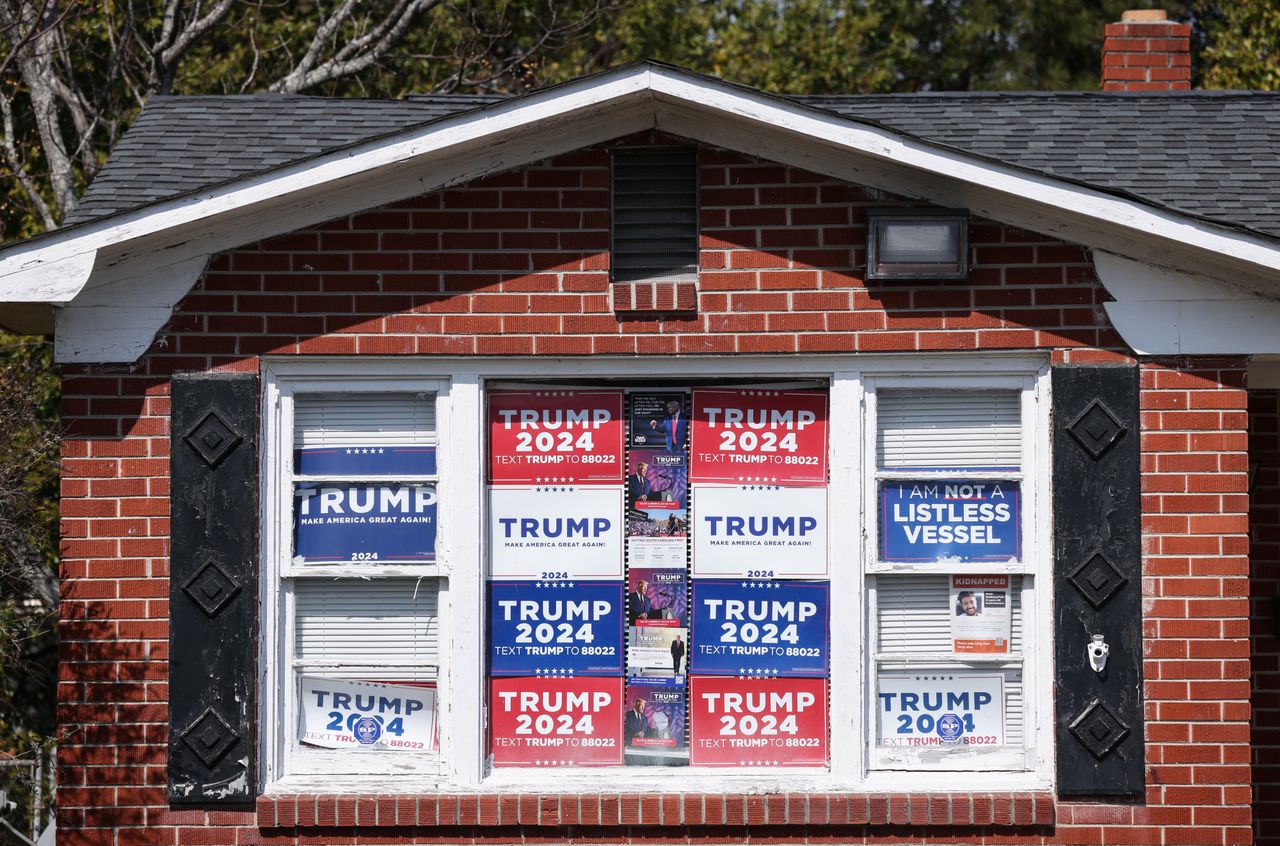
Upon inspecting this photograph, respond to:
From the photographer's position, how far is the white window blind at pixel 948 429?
601 cm

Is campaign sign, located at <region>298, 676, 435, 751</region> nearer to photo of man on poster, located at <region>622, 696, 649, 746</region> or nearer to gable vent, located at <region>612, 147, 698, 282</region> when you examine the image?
photo of man on poster, located at <region>622, 696, 649, 746</region>

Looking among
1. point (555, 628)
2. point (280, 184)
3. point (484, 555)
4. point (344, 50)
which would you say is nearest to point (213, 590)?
point (484, 555)

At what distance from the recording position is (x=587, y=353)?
595 centimetres

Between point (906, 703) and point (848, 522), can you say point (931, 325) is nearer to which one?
point (848, 522)

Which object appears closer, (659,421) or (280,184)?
(280,184)

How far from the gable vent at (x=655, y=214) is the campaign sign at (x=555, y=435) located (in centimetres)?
58

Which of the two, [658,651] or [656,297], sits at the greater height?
[656,297]

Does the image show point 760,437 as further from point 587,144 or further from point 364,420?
point 364,420

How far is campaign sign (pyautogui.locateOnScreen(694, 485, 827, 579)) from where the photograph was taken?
6.05 metres

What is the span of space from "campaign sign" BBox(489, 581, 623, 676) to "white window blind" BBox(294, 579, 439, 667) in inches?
11.1

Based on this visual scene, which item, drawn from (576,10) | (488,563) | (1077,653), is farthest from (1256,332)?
(576,10)

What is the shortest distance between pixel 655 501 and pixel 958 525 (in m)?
1.30

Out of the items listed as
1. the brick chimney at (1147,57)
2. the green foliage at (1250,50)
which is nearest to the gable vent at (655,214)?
the brick chimney at (1147,57)

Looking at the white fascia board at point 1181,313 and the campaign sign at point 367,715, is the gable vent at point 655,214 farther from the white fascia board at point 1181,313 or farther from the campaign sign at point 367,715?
the campaign sign at point 367,715
